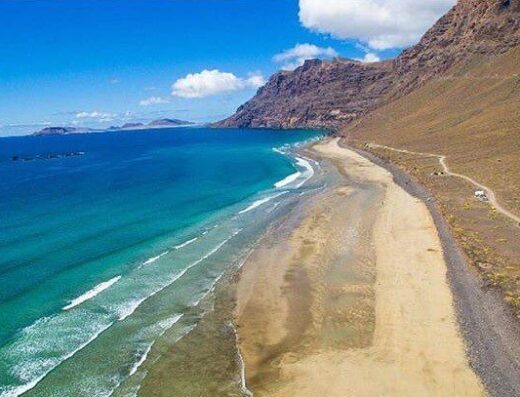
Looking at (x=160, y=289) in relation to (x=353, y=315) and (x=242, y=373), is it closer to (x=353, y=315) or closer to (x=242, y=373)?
(x=242, y=373)

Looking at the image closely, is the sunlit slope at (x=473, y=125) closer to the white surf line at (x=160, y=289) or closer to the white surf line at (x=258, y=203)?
the white surf line at (x=258, y=203)

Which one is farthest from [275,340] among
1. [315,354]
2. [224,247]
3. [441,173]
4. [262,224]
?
[441,173]

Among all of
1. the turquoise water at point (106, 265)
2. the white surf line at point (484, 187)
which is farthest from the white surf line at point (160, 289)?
the white surf line at point (484, 187)

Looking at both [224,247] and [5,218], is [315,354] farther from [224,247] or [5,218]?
[5,218]

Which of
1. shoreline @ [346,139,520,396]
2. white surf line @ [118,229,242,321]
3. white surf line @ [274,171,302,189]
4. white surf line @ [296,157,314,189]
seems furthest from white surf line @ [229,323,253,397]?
white surf line @ [274,171,302,189]

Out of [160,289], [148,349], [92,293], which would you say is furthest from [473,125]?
[148,349]

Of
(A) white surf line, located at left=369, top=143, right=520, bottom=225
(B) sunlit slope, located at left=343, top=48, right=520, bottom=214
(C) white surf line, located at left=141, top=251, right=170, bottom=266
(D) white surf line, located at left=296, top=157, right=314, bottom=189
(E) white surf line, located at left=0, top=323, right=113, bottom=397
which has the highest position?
(B) sunlit slope, located at left=343, top=48, right=520, bottom=214

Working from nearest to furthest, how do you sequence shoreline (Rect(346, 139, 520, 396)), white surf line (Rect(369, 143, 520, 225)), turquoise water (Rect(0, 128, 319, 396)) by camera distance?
shoreline (Rect(346, 139, 520, 396)) → turquoise water (Rect(0, 128, 319, 396)) → white surf line (Rect(369, 143, 520, 225))

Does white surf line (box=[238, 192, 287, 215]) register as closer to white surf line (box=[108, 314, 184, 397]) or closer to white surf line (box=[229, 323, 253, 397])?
white surf line (box=[108, 314, 184, 397])
